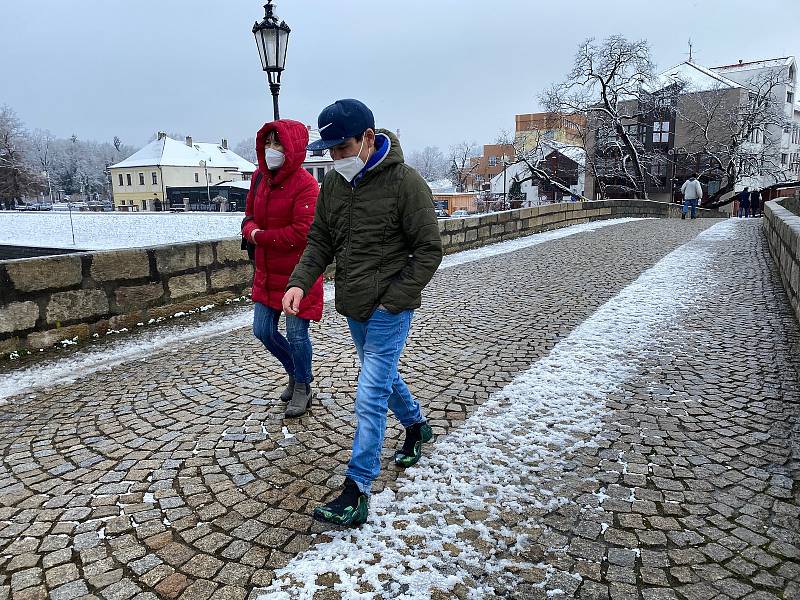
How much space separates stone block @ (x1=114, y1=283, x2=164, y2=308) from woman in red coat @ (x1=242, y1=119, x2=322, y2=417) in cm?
278

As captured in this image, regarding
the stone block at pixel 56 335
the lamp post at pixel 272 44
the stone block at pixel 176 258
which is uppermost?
the lamp post at pixel 272 44

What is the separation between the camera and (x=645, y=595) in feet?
7.16

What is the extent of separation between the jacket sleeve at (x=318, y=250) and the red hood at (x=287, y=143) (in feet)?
2.67

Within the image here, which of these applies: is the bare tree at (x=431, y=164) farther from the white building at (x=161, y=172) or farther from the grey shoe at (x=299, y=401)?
the grey shoe at (x=299, y=401)

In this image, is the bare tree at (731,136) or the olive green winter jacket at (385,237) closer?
the olive green winter jacket at (385,237)

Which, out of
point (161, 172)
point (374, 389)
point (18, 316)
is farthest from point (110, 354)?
point (161, 172)

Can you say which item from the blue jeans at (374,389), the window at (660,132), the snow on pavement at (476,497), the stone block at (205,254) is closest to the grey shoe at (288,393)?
the snow on pavement at (476,497)

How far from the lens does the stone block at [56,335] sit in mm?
5270

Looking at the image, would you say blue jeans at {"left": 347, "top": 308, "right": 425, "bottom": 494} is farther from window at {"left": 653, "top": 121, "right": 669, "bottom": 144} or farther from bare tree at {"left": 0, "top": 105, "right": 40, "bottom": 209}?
bare tree at {"left": 0, "top": 105, "right": 40, "bottom": 209}

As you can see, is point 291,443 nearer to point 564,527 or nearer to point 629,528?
point 564,527

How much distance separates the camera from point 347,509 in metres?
2.58

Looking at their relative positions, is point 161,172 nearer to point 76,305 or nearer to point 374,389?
point 76,305

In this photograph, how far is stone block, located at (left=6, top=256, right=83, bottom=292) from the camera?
202 inches

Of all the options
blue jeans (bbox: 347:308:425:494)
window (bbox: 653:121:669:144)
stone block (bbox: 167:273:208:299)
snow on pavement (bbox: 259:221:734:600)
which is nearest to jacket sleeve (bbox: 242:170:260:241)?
blue jeans (bbox: 347:308:425:494)
